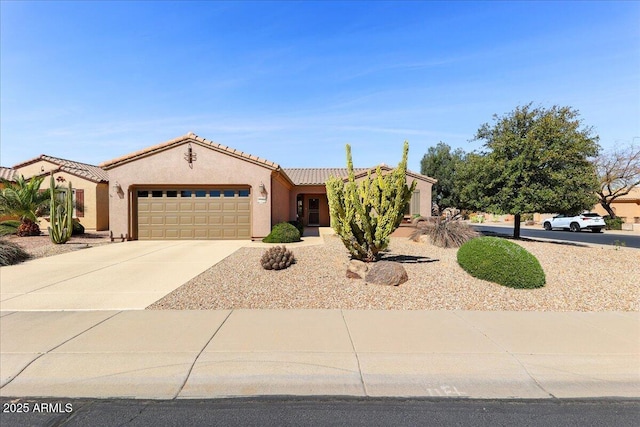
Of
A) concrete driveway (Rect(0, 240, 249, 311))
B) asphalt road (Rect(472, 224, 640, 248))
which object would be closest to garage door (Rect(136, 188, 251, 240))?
concrete driveway (Rect(0, 240, 249, 311))

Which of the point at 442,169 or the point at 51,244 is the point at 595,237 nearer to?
the point at 442,169

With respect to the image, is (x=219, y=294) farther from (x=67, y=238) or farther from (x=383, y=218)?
(x=67, y=238)

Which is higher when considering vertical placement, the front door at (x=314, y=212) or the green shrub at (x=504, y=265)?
the front door at (x=314, y=212)

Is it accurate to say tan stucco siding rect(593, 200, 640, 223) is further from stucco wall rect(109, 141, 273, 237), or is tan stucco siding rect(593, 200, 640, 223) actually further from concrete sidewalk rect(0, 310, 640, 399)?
concrete sidewalk rect(0, 310, 640, 399)

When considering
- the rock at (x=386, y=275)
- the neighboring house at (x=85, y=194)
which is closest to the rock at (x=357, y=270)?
the rock at (x=386, y=275)

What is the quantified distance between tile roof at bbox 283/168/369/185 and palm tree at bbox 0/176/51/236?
14947 mm

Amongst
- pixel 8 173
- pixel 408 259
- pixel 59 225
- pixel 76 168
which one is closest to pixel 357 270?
pixel 408 259

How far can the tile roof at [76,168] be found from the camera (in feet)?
62.7

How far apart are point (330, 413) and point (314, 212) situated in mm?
22479

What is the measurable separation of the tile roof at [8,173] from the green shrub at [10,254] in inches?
594

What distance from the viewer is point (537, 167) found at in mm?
13680

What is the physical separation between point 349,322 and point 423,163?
28950mm

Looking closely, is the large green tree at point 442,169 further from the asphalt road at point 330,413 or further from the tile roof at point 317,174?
the asphalt road at point 330,413

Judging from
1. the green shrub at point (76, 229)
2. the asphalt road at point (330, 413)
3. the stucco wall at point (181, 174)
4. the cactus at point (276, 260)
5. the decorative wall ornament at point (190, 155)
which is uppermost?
the decorative wall ornament at point (190, 155)
